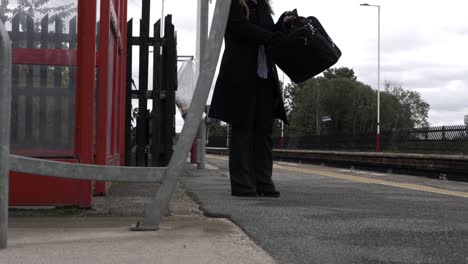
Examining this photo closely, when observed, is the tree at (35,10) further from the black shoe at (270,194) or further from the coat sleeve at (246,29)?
the black shoe at (270,194)

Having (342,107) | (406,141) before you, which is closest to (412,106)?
(342,107)

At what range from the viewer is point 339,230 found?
316cm

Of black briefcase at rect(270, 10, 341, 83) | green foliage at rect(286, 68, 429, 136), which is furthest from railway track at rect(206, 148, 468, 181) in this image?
green foliage at rect(286, 68, 429, 136)

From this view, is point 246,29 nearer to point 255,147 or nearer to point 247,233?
point 255,147

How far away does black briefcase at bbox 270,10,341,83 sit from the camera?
421 cm

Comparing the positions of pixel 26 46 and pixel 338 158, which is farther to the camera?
pixel 338 158

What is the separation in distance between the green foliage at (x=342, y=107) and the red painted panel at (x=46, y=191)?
82431mm

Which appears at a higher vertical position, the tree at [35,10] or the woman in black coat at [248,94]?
the tree at [35,10]

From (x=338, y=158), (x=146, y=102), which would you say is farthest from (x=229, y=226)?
(x=338, y=158)

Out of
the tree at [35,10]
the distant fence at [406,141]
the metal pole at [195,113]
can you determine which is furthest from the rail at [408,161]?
the metal pole at [195,113]

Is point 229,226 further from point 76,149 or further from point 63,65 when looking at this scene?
point 63,65

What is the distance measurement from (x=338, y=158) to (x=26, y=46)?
16.1 meters

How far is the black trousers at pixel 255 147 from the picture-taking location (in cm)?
470

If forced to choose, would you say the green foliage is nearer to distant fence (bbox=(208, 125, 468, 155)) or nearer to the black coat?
distant fence (bbox=(208, 125, 468, 155))
